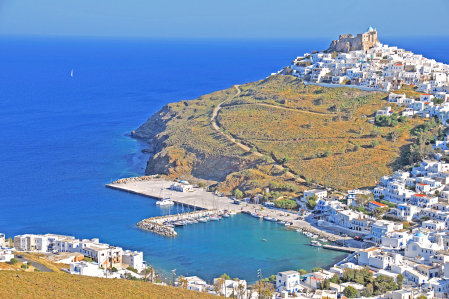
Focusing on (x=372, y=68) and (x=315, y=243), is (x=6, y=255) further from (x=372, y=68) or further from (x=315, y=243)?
(x=372, y=68)

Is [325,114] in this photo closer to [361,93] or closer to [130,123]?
[361,93]

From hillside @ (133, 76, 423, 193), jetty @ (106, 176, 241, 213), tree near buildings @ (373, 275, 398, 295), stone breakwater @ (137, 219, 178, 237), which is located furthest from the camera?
hillside @ (133, 76, 423, 193)

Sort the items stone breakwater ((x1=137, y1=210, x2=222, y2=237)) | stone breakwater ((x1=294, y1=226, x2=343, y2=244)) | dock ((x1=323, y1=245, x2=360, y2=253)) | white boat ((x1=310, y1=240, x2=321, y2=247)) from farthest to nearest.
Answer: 1. stone breakwater ((x1=137, y1=210, x2=222, y2=237))
2. stone breakwater ((x1=294, y1=226, x2=343, y2=244))
3. white boat ((x1=310, y1=240, x2=321, y2=247))
4. dock ((x1=323, y1=245, x2=360, y2=253))

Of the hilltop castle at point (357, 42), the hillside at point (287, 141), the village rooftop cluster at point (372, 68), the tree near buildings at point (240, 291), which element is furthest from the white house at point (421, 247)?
the hilltop castle at point (357, 42)

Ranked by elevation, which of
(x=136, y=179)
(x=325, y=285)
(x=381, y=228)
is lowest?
(x=136, y=179)

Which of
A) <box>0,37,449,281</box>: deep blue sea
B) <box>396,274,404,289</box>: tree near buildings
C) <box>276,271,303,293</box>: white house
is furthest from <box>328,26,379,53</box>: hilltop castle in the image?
<box>276,271,303,293</box>: white house

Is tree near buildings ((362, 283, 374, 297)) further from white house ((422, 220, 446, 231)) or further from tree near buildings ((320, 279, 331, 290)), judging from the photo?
white house ((422, 220, 446, 231))

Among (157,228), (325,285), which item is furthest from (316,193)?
(325,285)
